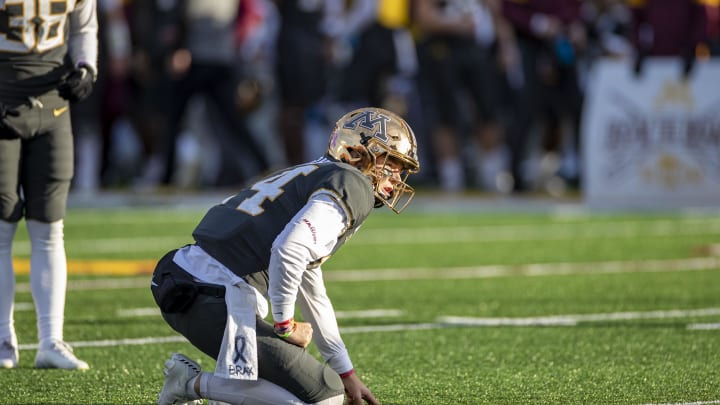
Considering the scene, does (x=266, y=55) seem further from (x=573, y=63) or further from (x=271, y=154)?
(x=573, y=63)

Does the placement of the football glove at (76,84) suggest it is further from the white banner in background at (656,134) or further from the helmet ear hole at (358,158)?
the white banner in background at (656,134)

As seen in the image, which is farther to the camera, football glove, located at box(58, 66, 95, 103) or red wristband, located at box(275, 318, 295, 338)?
football glove, located at box(58, 66, 95, 103)

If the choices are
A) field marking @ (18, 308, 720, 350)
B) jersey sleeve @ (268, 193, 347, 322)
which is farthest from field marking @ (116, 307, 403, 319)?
jersey sleeve @ (268, 193, 347, 322)

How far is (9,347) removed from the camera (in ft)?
17.0

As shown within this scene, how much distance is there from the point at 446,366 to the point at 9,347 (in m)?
1.66

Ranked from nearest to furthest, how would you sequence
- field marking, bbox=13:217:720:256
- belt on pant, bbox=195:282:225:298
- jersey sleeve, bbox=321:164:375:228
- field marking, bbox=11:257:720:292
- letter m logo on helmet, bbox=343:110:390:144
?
jersey sleeve, bbox=321:164:375:228, belt on pant, bbox=195:282:225:298, letter m logo on helmet, bbox=343:110:390:144, field marking, bbox=11:257:720:292, field marking, bbox=13:217:720:256

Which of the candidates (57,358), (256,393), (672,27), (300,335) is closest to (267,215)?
(300,335)

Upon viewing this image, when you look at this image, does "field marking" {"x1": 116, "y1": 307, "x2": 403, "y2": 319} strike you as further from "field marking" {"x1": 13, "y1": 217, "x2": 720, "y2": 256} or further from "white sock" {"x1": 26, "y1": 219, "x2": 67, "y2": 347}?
"field marking" {"x1": 13, "y1": 217, "x2": 720, "y2": 256}

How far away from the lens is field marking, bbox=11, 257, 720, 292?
775 centimetres

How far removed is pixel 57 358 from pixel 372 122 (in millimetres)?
1712

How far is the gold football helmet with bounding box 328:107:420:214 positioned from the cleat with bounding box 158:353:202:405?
78 centimetres

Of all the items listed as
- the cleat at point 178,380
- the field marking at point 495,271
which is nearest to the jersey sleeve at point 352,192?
the cleat at point 178,380

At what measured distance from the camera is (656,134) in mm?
11328

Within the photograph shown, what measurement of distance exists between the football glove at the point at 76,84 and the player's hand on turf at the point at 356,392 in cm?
185
